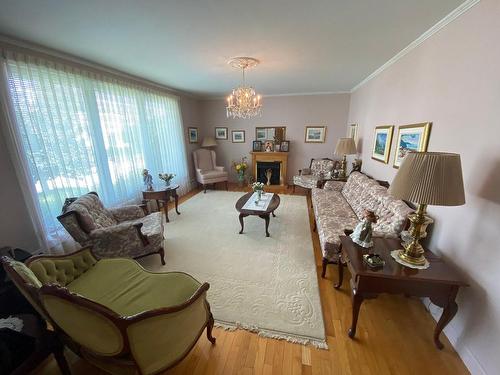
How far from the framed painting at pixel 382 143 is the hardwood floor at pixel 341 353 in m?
1.97

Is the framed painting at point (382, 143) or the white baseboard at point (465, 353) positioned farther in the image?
the framed painting at point (382, 143)

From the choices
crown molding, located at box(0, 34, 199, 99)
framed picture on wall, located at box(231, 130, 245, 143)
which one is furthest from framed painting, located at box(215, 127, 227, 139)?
crown molding, located at box(0, 34, 199, 99)

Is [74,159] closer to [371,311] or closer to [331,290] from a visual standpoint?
[331,290]

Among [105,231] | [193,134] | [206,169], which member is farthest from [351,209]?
[193,134]

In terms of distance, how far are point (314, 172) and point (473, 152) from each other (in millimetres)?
3890

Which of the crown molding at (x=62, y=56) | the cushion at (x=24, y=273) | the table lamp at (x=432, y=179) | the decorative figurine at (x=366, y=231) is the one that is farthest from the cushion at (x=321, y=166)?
the cushion at (x=24, y=273)

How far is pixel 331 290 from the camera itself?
213 centimetres

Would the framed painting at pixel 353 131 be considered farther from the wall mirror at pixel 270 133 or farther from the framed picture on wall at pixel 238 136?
the framed picture on wall at pixel 238 136

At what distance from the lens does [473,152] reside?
148 centimetres

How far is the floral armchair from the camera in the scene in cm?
490

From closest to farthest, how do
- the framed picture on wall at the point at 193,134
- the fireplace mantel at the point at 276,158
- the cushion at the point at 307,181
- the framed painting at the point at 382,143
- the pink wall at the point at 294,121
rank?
the framed painting at the point at 382,143 < the cushion at the point at 307,181 < the pink wall at the point at 294,121 < the framed picture on wall at the point at 193,134 < the fireplace mantel at the point at 276,158

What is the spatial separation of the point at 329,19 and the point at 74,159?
11.0 feet

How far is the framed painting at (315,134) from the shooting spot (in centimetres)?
556

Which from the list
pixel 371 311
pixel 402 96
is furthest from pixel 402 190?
pixel 402 96
